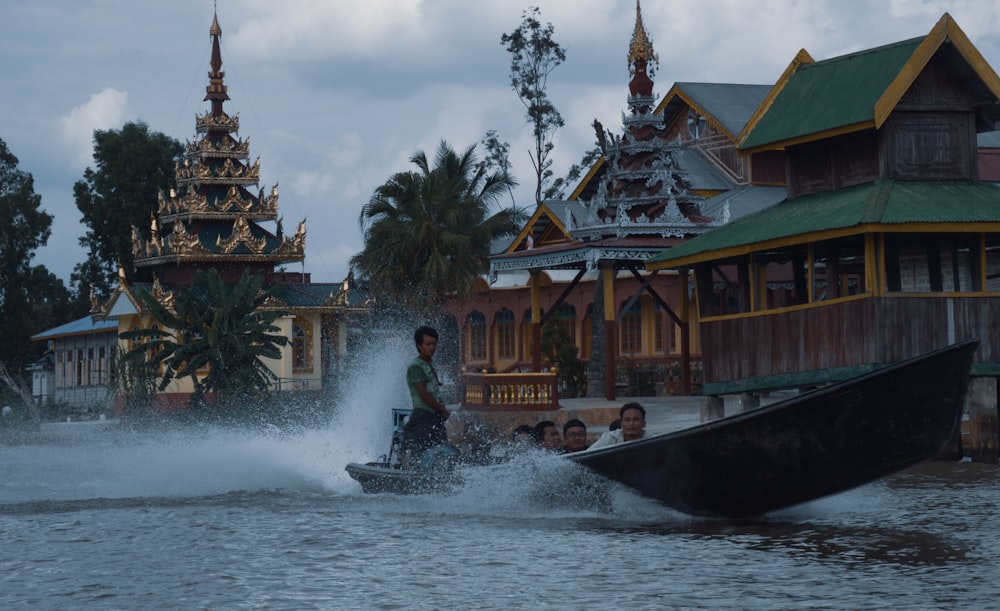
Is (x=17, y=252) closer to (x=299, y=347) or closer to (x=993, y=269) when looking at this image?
(x=299, y=347)

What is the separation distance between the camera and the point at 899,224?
22094 millimetres

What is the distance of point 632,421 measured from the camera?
15805 mm

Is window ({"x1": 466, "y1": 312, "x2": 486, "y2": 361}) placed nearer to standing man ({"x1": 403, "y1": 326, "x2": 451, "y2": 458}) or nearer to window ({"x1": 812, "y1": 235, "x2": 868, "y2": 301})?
window ({"x1": 812, "y1": 235, "x2": 868, "y2": 301})

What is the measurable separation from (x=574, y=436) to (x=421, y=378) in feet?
6.02

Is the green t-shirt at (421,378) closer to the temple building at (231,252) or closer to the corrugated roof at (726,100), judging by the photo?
the corrugated roof at (726,100)

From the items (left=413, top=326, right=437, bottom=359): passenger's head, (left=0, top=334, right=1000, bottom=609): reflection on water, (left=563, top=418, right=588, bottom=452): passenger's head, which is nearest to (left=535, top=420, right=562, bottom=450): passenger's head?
(left=563, top=418, right=588, bottom=452): passenger's head

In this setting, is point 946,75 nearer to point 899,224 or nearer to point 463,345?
point 899,224

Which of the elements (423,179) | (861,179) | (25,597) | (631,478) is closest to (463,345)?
(423,179)

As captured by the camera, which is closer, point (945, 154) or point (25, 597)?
point (25, 597)

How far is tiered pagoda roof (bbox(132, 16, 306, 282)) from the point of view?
5156 centimetres

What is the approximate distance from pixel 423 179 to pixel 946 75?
20889 millimetres

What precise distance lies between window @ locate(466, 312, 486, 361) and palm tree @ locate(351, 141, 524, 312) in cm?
528

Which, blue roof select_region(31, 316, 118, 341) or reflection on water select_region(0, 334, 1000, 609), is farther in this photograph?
blue roof select_region(31, 316, 118, 341)

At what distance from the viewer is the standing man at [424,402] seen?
16172 millimetres
